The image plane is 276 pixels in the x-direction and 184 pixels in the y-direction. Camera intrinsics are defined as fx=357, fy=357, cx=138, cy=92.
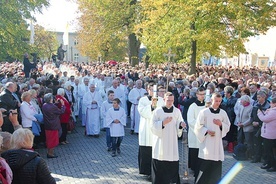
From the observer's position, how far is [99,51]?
45219mm

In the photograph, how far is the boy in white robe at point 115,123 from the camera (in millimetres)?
9953

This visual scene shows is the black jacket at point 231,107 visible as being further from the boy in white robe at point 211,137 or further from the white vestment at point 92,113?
the white vestment at point 92,113

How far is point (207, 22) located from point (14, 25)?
33.4 ft

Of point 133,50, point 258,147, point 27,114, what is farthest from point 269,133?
point 133,50

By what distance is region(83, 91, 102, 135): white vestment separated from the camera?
12.7 m

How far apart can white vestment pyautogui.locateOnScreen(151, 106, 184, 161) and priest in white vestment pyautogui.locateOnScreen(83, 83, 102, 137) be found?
618cm

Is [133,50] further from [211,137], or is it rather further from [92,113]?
[211,137]

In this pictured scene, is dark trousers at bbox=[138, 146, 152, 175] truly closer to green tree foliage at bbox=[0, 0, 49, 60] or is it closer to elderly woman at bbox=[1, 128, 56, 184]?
elderly woman at bbox=[1, 128, 56, 184]

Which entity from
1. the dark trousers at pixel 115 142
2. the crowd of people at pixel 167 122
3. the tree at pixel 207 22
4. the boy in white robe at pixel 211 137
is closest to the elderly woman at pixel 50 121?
the crowd of people at pixel 167 122

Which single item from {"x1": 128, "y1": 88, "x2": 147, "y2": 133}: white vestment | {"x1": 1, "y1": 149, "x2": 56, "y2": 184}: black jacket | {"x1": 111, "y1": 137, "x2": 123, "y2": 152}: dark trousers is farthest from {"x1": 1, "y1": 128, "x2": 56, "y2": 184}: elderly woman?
{"x1": 128, "y1": 88, "x2": 147, "y2": 133}: white vestment

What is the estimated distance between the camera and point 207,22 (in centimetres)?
1945

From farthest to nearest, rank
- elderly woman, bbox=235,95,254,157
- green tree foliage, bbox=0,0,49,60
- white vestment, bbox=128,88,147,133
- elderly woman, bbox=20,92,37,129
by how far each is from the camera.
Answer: green tree foliage, bbox=0,0,49,60 < white vestment, bbox=128,88,147,133 < elderly woman, bbox=235,95,254,157 < elderly woman, bbox=20,92,37,129

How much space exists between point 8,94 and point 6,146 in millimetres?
4446

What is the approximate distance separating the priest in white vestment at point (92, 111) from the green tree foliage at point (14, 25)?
7.41 m
